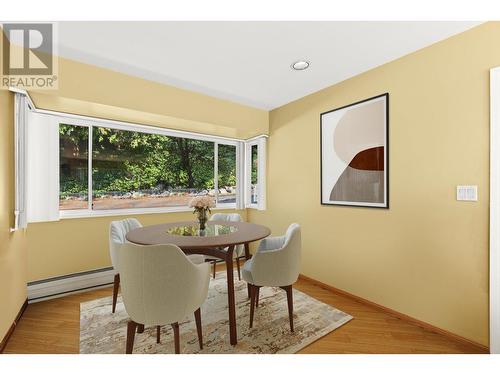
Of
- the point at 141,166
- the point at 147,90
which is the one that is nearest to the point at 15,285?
the point at 141,166

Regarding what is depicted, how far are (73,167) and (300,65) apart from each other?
2.96m

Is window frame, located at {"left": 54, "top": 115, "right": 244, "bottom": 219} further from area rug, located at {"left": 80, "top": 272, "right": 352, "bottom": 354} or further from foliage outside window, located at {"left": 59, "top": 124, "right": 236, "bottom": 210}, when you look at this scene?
area rug, located at {"left": 80, "top": 272, "right": 352, "bottom": 354}

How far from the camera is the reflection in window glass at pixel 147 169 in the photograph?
10.5 feet

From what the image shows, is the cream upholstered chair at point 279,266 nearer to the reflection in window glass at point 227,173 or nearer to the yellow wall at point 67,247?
the yellow wall at point 67,247

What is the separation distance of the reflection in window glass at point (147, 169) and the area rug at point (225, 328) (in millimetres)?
1372

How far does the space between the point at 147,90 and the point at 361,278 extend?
129 inches

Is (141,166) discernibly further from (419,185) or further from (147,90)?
(419,185)

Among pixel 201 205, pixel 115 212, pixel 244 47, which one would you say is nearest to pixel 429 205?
pixel 201 205

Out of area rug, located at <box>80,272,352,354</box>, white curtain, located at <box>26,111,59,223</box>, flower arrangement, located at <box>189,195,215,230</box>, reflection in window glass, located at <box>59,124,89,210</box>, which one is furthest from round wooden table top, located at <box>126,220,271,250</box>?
reflection in window glass, located at <box>59,124,89,210</box>

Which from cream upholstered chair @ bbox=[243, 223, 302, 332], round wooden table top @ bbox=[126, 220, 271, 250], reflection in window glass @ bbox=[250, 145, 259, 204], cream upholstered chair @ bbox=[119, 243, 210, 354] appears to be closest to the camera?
cream upholstered chair @ bbox=[119, 243, 210, 354]

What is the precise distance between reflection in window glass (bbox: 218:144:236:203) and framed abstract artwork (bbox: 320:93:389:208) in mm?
1851

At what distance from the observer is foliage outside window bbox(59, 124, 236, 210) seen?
299 cm

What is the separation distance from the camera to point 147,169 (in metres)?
3.57

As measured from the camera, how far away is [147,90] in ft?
9.22
